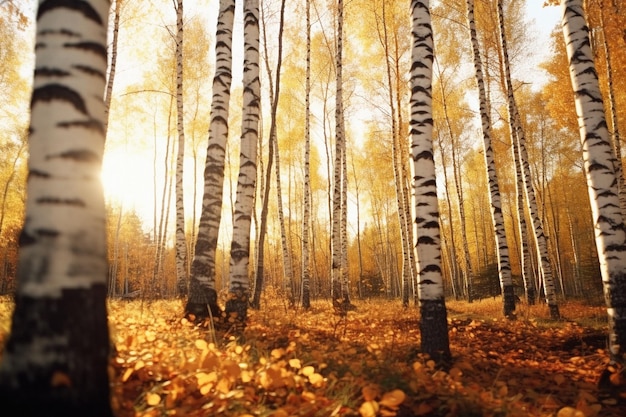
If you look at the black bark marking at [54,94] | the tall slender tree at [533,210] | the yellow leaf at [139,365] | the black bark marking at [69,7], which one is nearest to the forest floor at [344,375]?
the yellow leaf at [139,365]

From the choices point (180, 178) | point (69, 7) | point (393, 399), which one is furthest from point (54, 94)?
point (180, 178)

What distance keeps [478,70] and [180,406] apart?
10.5 m

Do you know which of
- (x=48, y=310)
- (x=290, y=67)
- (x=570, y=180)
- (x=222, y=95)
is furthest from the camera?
(x=570, y=180)

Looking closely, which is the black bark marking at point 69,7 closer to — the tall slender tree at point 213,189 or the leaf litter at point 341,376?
the leaf litter at point 341,376

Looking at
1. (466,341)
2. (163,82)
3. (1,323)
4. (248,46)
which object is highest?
(163,82)

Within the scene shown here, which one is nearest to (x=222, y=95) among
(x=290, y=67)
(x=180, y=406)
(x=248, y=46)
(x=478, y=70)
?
(x=248, y=46)

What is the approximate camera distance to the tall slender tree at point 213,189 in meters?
→ 5.57

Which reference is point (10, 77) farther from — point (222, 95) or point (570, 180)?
point (570, 180)

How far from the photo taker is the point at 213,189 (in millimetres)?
5875

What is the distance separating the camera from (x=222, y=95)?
609cm

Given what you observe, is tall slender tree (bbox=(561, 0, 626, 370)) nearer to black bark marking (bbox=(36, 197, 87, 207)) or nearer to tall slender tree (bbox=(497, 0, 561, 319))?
black bark marking (bbox=(36, 197, 87, 207))

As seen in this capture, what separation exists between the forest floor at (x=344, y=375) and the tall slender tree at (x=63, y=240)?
54 cm

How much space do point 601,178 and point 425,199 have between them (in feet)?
7.10

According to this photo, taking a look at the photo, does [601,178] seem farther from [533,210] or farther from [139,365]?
[533,210]
